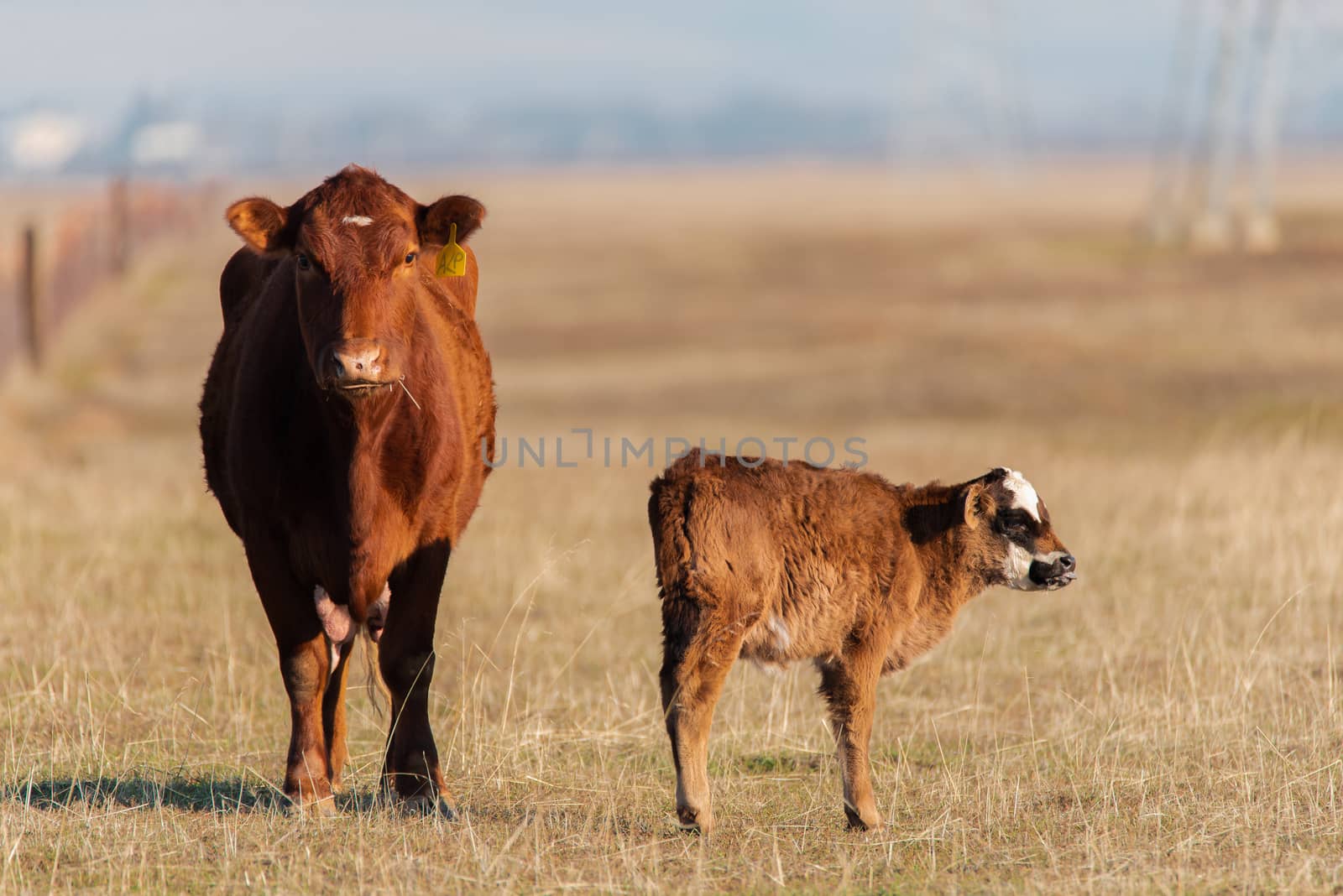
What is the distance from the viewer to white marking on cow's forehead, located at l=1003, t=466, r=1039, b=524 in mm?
6664

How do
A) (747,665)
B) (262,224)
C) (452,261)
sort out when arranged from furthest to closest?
(747,665) → (452,261) → (262,224)

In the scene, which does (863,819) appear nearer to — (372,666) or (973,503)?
(973,503)

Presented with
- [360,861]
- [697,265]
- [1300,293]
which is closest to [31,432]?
[360,861]

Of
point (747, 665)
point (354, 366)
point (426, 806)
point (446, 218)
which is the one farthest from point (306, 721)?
point (747, 665)

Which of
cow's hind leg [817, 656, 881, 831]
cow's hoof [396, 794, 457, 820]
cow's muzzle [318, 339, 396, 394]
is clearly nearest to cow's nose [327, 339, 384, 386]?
cow's muzzle [318, 339, 396, 394]

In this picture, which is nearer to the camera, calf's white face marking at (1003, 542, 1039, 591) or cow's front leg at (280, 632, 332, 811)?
cow's front leg at (280, 632, 332, 811)

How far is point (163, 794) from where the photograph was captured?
686cm

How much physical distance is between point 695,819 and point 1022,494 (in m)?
1.96

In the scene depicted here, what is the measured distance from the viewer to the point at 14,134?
108312 millimetres

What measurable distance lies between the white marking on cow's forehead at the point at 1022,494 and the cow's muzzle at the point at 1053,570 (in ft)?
0.56

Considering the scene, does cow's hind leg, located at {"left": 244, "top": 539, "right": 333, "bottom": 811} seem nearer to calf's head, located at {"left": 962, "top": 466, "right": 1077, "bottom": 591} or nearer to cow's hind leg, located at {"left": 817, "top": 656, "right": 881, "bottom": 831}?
cow's hind leg, located at {"left": 817, "top": 656, "right": 881, "bottom": 831}

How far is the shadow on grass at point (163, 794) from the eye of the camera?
21.6 ft

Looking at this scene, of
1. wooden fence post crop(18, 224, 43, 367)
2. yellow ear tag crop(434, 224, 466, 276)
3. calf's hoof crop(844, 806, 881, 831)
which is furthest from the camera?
wooden fence post crop(18, 224, 43, 367)

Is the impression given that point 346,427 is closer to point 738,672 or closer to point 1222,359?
point 738,672
